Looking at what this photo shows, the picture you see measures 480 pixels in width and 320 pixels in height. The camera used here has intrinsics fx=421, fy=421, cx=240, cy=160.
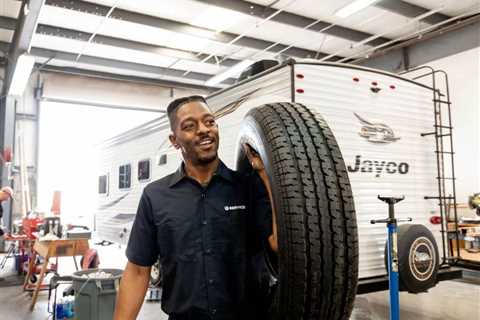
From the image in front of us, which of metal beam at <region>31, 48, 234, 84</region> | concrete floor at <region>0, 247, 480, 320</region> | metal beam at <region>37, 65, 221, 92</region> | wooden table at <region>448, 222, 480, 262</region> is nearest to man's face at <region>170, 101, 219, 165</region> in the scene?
concrete floor at <region>0, 247, 480, 320</region>

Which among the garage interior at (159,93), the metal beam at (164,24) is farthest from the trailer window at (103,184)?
the metal beam at (164,24)

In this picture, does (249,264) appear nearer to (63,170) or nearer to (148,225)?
(148,225)

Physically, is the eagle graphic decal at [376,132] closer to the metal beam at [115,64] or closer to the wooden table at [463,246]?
the wooden table at [463,246]

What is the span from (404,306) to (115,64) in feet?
28.5

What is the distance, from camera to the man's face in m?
1.69

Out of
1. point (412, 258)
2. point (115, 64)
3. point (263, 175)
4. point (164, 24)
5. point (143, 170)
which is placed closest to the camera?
point (263, 175)

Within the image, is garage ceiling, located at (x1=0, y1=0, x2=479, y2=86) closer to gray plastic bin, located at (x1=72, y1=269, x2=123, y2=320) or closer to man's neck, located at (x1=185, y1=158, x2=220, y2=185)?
gray plastic bin, located at (x1=72, y1=269, x2=123, y2=320)

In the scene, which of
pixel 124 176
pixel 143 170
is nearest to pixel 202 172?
pixel 143 170

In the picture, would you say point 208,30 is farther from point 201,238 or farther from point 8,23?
point 201,238

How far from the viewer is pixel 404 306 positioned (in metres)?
4.91

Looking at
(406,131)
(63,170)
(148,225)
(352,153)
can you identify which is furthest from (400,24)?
(63,170)

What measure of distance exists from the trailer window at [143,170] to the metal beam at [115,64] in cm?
515

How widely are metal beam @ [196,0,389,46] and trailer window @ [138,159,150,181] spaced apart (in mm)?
2935

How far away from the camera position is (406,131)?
3918 mm
